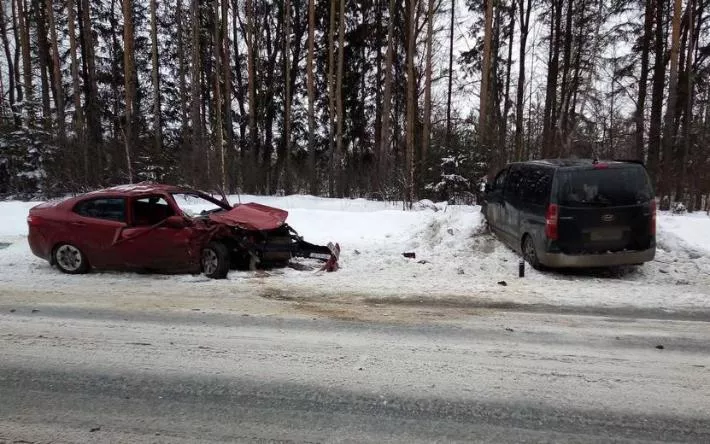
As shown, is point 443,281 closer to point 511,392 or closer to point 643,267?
point 643,267

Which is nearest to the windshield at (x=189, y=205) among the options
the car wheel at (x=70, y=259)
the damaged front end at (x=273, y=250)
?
the damaged front end at (x=273, y=250)

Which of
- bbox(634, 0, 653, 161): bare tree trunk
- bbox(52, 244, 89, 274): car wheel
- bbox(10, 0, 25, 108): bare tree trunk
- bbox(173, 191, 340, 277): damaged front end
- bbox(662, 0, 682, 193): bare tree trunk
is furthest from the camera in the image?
bbox(10, 0, 25, 108): bare tree trunk

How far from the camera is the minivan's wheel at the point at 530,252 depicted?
28.3ft

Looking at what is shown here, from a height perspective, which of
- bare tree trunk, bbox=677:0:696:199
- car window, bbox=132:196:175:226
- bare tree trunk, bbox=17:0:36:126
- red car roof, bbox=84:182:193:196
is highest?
bare tree trunk, bbox=17:0:36:126

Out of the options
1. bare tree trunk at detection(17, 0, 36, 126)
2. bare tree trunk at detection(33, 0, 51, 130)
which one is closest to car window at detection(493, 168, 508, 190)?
bare tree trunk at detection(17, 0, 36, 126)

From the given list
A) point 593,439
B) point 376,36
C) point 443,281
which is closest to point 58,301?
point 443,281

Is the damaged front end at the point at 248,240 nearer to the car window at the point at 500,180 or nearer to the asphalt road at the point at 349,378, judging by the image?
the asphalt road at the point at 349,378

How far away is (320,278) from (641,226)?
5185 mm

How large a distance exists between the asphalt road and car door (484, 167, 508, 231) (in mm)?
4692

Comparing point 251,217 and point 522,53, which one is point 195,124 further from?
point 522,53

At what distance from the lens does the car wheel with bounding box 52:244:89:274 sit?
27.3ft

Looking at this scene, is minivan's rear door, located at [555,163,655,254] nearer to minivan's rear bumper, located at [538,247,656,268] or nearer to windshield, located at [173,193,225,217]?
minivan's rear bumper, located at [538,247,656,268]

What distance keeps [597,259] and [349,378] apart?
17.9ft

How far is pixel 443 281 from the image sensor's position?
8.10 meters
